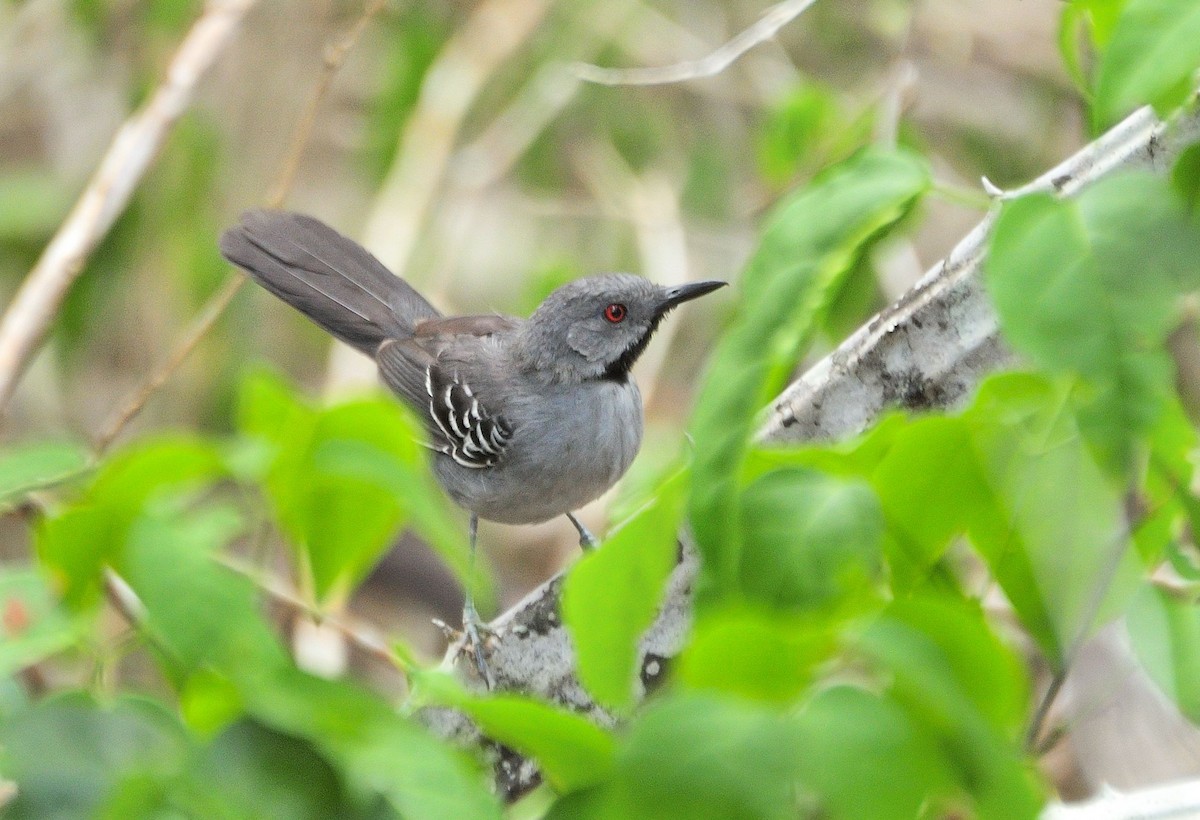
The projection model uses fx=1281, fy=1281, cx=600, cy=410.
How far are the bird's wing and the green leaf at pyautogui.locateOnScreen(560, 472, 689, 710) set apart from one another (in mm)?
2527

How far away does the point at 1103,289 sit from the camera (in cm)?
88

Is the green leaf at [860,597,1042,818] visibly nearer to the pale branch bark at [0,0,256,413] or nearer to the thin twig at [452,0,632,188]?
the pale branch bark at [0,0,256,413]

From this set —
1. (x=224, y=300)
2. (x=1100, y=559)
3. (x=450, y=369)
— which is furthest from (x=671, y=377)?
(x=1100, y=559)

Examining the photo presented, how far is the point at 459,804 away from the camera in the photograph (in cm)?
101

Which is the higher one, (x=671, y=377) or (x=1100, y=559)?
(x=671, y=377)

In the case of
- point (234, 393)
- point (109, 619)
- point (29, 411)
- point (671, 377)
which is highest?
point (671, 377)

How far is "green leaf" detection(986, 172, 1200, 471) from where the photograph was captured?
2.83 feet

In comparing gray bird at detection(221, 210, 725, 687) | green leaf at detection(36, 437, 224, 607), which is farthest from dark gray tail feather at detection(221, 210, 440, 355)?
green leaf at detection(36, 437, 224, 607)

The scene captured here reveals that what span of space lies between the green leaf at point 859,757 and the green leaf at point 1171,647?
0.31 m

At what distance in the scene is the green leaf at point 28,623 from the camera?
4.13ft

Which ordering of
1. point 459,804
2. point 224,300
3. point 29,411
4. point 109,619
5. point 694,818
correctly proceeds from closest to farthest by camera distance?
1. point 694,818
2. point 459,804
3. point 224,300
4. point 109,619
5. point 29,411

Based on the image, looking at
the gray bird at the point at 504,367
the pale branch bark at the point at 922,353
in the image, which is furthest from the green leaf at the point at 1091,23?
the gray bird at the point at 504,367

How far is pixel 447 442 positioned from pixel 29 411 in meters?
3.49

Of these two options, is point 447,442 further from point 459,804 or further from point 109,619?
point 459,804
